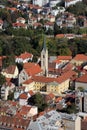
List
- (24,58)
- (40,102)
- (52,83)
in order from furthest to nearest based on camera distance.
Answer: (24,58), (52,83), (40,102)

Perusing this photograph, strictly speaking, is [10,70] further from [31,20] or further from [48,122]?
[31,20]

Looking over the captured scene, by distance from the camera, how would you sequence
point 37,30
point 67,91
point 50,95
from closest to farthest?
1. point 50,95
2. point 67,91
3. point 37,30

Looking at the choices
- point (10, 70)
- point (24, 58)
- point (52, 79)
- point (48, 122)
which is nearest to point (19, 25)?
point (24, 58)

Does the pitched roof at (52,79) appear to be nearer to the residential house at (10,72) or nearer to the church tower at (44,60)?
the church tower at (44,60)

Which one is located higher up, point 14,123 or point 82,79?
point 14,123

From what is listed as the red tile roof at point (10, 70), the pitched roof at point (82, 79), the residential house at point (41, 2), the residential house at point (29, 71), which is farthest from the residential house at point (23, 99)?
the residential house at point (41, 2)

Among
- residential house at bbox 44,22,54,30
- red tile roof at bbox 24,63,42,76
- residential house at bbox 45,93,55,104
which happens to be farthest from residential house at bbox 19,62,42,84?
residential house at bbox 44,22,54,30

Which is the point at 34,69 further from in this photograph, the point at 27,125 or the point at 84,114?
the point at 27,125

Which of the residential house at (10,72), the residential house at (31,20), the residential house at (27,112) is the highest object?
the residential house at (27,112)

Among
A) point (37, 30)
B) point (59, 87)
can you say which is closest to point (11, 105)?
point (59, 87)

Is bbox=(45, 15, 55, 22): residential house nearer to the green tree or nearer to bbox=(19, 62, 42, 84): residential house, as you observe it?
bbox=(19, 62, 42, 84): residential house

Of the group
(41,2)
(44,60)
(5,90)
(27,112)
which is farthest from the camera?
(41,2)
